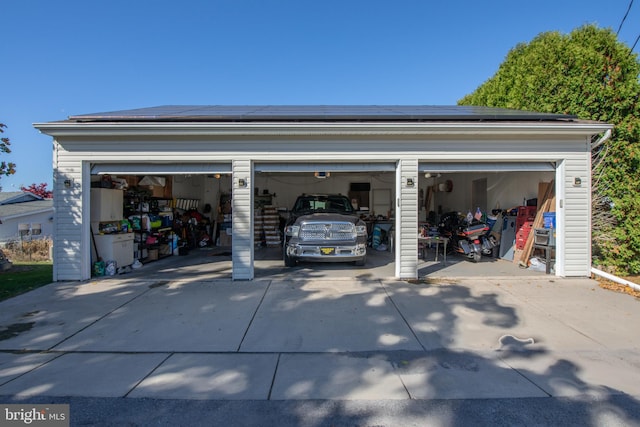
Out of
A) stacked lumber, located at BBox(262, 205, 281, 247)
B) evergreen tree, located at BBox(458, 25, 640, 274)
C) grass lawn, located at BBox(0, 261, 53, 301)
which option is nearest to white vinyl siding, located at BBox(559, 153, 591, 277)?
evergreen tree, located at BBox(458, 25, 640, 274)

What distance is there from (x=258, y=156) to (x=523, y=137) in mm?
5826

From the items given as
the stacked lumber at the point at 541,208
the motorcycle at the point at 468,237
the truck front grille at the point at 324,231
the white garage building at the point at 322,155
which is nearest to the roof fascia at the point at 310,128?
the white garage building at the point at 322,155

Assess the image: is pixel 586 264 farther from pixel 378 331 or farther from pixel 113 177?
pixel 113 177

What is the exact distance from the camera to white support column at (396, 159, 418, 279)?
6.79 metres

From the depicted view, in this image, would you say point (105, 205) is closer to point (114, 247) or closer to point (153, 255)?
point (114, 247)

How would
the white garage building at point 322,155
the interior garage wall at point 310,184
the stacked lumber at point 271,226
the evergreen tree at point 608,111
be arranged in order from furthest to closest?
the interior garage wall at point 310,184, the stacked lumber at point 271,226, the evergreen tree at point 608,111, the white garage building at point 322,155

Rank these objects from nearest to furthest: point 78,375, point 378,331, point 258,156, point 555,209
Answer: point 78,375 → point 378,331 → point 258,156 → point 555,209

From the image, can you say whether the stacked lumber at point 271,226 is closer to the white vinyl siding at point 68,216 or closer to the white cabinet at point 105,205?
the white cabinet at point 105,205

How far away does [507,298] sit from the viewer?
5.62m

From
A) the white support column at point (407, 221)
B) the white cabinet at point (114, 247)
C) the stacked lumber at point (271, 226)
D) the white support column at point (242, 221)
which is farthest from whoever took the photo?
the stacked lumber at point (271, 226)

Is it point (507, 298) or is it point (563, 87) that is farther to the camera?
point (563, 87)

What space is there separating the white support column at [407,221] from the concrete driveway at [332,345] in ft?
1.67

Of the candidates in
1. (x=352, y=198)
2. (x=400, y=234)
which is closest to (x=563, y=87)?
(x=400, y=234)

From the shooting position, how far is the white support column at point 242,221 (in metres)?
6.68
